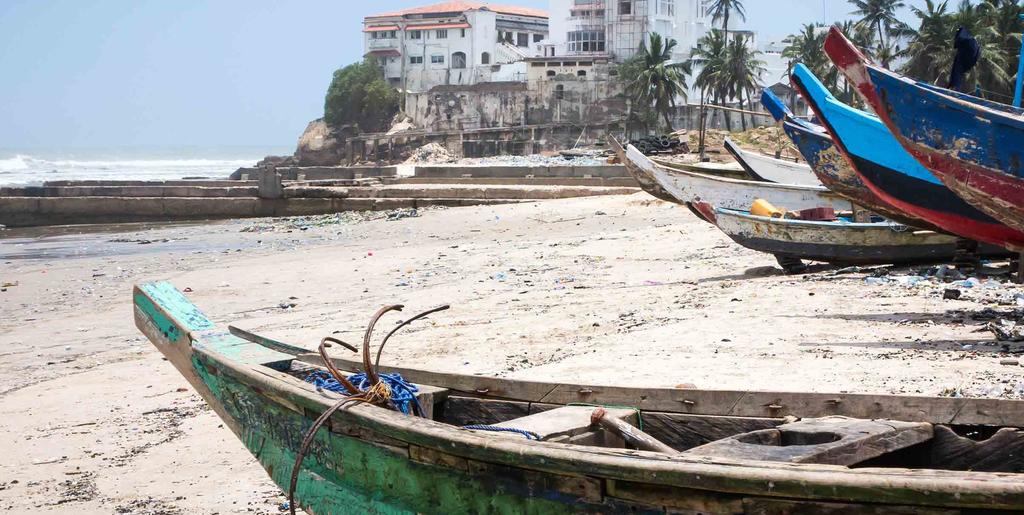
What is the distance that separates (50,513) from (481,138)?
6066 cm

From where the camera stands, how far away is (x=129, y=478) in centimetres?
520

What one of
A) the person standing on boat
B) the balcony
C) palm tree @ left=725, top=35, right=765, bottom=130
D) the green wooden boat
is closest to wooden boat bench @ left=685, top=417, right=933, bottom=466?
the green wooden boat

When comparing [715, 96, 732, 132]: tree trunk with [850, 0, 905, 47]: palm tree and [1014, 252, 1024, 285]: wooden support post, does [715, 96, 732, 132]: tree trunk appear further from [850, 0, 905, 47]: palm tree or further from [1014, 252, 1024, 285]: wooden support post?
[1014, 252, 1024, 285]: wooden support post

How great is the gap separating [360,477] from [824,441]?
5.08 feet

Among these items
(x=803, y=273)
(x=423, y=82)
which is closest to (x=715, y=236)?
(x=803, y=273)

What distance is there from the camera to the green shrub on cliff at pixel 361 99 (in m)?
75.8

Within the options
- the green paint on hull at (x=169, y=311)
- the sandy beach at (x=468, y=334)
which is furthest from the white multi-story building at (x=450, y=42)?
the green paint on hull at (x=169, y=311)

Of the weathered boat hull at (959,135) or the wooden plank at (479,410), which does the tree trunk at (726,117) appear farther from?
the wooden plank at (479,410)

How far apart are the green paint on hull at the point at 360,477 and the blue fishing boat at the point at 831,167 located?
7.33 m

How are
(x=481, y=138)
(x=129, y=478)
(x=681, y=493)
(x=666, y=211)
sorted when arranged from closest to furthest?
(x=681, y=493), (x=129, y=478), (x=666, y=211), (x=481, y=138)

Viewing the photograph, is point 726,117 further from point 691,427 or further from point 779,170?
point 691,427

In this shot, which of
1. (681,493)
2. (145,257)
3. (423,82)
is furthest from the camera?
(423,82)

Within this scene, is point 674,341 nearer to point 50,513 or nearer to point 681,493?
point 50,513

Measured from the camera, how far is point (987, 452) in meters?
3.41
